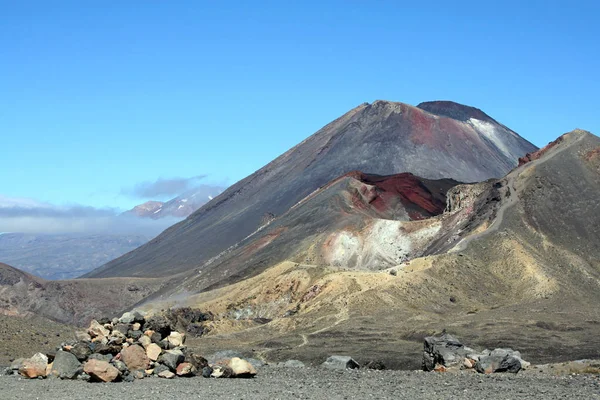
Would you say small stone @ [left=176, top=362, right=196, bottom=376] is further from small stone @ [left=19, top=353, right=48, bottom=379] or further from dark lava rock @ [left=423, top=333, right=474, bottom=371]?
dark lava rock @ [left=423, top=333, right=474, bottom=371]

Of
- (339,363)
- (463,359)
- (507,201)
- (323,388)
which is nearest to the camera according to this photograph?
(323,388)

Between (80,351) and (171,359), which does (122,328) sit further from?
(171,359)

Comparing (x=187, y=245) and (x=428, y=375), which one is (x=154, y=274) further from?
(x=428, y=375)

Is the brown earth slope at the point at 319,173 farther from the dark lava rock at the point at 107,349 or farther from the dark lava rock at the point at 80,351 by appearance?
the dark lava rock at the point at 80,351

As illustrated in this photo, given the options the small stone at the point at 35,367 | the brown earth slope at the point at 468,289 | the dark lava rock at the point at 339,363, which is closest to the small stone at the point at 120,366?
the small stone at the point at 35,367

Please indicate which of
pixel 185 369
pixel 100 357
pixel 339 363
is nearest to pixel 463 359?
pixel 339 363
